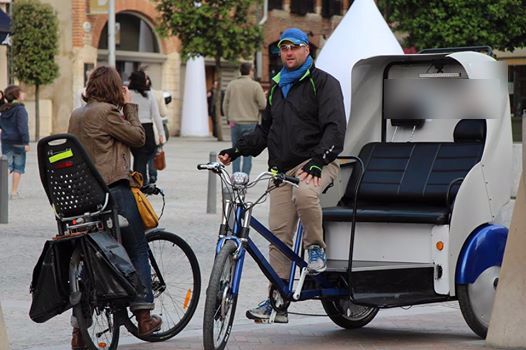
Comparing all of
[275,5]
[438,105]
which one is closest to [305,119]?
[438,105]

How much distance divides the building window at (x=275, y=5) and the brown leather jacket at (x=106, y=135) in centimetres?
4939

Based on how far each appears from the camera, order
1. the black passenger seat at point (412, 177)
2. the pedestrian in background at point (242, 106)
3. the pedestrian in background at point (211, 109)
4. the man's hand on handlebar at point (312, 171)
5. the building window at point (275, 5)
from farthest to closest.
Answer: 1. the building window at point (275, 5)
2. the pedestrian in background at point (211, 109)
3. the pedestrian in background at point (242, 106)
4. the black passenger seat at point (412, 177)
5. the man's hand on handlebar at point (312, 171)

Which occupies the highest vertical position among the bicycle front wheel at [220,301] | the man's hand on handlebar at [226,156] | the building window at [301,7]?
the building window at [301,7]

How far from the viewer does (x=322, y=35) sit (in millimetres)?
60406

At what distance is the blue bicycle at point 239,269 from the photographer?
773 centimetres

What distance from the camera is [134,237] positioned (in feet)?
27.6

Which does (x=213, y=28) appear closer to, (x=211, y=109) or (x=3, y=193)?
Answer: (x=211, y=109)

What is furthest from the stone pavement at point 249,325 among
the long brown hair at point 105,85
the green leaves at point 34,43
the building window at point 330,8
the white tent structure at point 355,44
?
the building window at point 330,8

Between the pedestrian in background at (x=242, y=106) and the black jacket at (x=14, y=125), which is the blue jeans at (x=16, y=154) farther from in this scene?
the pedestrian in background at (x=242, y=106)

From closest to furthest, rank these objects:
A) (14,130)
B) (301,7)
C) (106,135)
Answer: (106,135), (14,130), (301,7)

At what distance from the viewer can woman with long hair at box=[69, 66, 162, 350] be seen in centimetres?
835

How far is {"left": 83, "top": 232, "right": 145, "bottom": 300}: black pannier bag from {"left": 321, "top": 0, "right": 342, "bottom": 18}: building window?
53.5 m

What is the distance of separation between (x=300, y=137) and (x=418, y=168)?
1089 millimetres

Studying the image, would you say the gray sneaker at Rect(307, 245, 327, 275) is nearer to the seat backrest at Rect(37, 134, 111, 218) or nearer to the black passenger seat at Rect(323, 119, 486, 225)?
the black passenger seat at Rect(323, 119, 486, 225)
